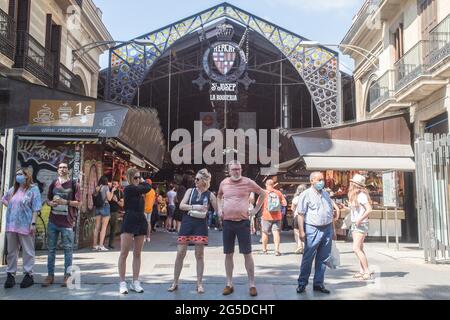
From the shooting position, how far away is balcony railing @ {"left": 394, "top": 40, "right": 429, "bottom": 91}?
536 inches

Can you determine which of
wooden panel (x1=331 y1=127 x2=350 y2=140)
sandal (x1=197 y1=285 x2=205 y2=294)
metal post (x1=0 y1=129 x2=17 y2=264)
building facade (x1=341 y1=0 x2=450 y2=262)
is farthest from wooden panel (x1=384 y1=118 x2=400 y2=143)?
metal post (x1=0 y1=129 x2=17 y2=264)

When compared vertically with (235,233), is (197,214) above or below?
above

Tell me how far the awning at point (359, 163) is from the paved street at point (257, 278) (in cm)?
376

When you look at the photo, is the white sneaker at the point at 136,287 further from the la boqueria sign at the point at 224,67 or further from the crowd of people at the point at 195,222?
the la boqueria sign at the point at 224,67

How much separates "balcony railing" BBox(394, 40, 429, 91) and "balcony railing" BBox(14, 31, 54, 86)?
1124 cm

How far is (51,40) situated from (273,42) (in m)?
10.1

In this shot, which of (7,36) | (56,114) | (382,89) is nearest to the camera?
(56,114)

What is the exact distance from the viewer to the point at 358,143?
15477 millimetres

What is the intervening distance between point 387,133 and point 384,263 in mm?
7006

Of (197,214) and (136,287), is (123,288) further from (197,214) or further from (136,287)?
(197,214)

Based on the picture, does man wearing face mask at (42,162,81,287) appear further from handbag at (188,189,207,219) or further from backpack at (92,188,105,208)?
backpack at (92,188,105,208)

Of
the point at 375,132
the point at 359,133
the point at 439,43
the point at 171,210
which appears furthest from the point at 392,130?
the point at 171,210

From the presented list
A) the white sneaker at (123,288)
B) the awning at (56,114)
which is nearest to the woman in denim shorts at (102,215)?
the awning at (56,114)

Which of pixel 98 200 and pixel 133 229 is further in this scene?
pixel 98 200
